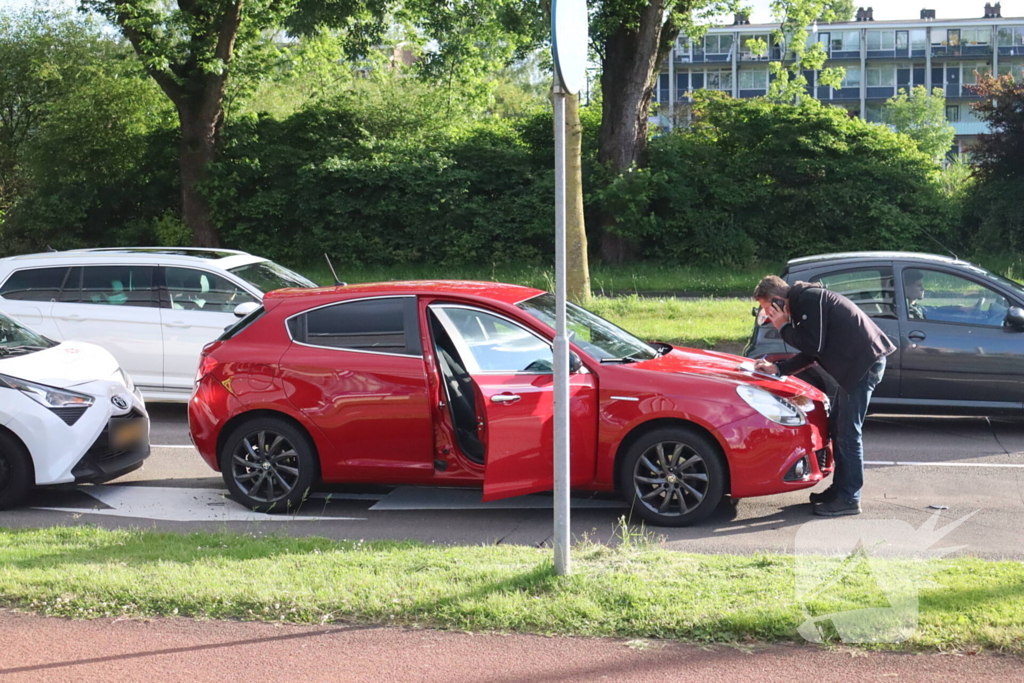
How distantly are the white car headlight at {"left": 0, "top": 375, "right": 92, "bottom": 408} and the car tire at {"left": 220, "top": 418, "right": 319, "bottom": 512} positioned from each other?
122cm

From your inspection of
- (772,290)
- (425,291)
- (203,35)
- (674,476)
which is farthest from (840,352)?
(203,35)

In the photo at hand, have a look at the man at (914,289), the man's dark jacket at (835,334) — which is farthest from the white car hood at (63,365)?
the man at (914,289)

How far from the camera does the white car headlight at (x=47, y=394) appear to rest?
791 centimetres

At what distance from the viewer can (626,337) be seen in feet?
27.0

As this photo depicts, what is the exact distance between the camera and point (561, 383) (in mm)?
5504

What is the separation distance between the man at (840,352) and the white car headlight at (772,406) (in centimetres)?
39

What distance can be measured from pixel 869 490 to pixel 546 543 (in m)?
2.83

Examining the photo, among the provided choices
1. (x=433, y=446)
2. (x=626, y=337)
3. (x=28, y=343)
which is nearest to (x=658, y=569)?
(x=433, y=446)

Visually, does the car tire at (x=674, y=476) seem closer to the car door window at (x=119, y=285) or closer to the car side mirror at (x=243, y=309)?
the car side mirror at (x=243, y=309)

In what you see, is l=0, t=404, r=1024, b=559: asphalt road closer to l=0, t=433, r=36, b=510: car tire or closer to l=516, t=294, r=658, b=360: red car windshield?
l=0, t=433, r=36, b=510: car tire

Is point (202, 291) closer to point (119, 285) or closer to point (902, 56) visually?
point (119, 285)

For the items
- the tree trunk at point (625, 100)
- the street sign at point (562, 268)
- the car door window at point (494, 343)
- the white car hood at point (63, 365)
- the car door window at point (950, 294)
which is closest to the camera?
the street sign at point (562, 268)

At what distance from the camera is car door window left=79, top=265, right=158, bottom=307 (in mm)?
11453

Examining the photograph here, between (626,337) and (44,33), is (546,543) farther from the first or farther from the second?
(44,33)
